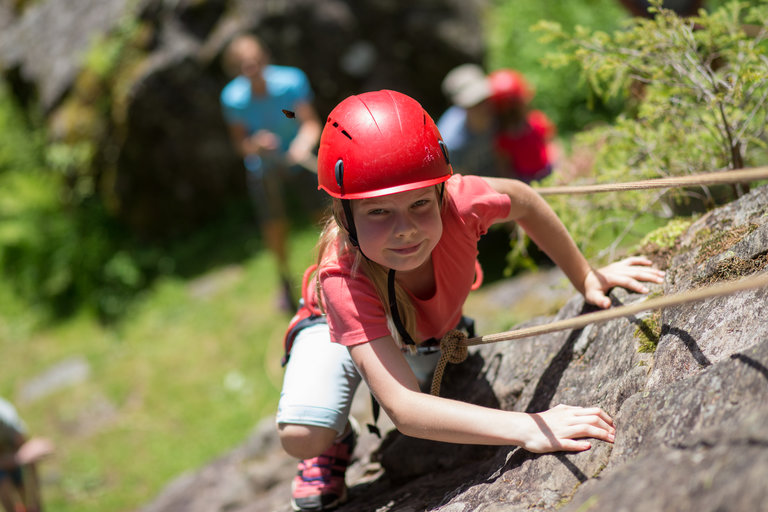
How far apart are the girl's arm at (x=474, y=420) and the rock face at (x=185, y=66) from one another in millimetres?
7560

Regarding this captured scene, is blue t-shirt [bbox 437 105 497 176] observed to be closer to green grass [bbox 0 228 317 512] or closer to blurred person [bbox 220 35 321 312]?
blurred person [bbox 220 35 321 312]

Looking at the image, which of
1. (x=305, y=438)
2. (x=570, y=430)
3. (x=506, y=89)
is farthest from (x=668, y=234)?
(x=506, y=89)

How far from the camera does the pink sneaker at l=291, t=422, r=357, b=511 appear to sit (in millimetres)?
3387

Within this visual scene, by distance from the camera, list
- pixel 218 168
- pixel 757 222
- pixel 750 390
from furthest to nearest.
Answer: pixel 218 168, pixel 757 222, pixel 750 390

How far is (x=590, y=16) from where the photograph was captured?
26.3ft

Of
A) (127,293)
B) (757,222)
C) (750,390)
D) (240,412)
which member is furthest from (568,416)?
(127,293)

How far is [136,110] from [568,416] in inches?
330

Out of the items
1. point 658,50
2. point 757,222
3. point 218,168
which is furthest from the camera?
point 218,168

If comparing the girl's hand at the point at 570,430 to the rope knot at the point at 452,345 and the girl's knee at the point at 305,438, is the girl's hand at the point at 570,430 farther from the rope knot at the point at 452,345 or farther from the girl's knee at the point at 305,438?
the girl's knee at the point at 305,438

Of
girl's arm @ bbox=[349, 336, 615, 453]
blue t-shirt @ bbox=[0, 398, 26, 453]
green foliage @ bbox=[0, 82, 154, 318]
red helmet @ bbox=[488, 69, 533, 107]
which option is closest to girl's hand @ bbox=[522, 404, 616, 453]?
girl's arm @ bbox=[349, 336, 615, 453]

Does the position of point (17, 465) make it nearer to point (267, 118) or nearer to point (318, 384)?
point (318, 384)

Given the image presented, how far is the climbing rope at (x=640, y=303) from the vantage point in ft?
6.41

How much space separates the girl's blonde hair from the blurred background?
4.57m

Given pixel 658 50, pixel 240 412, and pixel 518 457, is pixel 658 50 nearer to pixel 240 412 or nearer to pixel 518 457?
pixel 518 457
